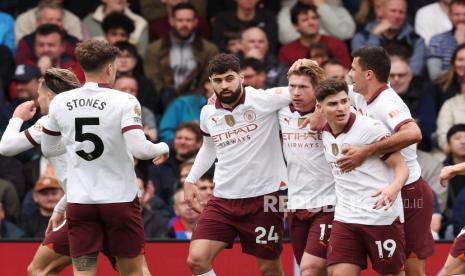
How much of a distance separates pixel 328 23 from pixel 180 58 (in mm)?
1942

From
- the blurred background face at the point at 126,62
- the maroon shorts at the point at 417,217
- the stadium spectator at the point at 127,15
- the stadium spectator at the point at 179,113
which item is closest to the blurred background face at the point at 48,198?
the stadium spectator at the point at 179,113

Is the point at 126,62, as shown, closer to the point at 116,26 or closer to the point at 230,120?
the point at 116,26

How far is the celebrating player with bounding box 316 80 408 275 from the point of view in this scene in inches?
418

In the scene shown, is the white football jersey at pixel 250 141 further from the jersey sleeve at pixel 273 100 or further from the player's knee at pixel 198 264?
the player's knee at pixel 198 264

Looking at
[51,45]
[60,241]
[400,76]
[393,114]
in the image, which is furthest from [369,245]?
[51,45]

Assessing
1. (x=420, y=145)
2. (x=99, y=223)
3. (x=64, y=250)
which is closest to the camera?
(x=99, y=223)

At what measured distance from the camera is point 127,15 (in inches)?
665

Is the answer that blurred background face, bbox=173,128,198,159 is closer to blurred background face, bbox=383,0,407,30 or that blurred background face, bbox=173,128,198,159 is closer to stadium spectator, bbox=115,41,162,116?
stadium spectator, bbox=115,41,162,116

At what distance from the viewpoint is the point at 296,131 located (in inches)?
445

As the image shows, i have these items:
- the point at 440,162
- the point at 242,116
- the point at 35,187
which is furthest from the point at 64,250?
the point at 440,162

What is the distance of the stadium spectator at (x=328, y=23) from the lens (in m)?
16.8

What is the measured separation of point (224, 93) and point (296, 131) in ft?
2.25

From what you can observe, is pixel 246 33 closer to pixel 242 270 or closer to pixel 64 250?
pixel 242 270

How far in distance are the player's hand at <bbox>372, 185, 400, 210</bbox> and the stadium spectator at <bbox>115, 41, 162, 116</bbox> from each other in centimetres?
599
